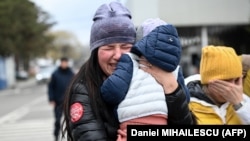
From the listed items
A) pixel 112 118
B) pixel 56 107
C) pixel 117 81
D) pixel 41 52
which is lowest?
pixel 41 52

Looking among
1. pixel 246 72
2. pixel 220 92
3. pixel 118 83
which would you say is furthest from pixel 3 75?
pixel 118 83

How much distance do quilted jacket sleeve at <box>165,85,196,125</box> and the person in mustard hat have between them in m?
0.29

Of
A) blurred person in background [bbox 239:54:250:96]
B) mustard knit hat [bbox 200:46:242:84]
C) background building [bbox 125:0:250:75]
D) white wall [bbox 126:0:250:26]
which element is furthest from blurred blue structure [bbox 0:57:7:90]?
mustard knit hat [bbox 200:46:242:84]

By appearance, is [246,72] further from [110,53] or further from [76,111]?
[76,111]

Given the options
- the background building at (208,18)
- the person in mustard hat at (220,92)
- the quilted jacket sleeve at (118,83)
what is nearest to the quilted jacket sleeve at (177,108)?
the quilted jacket sleeve at (118,83)

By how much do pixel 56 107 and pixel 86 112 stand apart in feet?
26.8

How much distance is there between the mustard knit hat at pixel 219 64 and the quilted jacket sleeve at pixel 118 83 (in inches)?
22.2

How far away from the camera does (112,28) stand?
2406 millimetres

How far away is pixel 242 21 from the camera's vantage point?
1155cm

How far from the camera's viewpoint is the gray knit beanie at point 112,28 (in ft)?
7.88

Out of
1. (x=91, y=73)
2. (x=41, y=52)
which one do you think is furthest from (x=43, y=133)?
(x=41, y=52)

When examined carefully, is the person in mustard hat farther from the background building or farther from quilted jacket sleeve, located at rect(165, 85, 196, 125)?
the background building

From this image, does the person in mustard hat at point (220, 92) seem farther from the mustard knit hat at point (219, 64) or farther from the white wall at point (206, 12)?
the white wall at point (206, 12)

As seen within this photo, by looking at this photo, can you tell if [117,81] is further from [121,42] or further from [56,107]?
[56,107]
